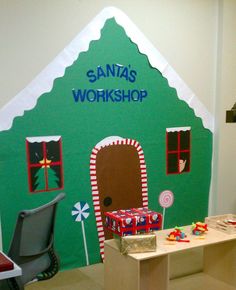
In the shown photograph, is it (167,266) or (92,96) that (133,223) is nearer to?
(167,266)

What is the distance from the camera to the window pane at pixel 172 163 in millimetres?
3747

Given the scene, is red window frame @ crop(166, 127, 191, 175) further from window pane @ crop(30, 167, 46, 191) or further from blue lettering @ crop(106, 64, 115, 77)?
window pane @ crop(30, 167, 46, 191)

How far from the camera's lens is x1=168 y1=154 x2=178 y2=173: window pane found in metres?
3.75

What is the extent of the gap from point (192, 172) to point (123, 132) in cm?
89

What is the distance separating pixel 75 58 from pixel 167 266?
1.73 meters

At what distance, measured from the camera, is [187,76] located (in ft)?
12.4

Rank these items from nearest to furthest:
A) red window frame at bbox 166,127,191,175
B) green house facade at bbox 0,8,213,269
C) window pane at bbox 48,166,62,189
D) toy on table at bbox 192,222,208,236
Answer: toy on table at bbox 192,222,208,236 → green house facade at bbox 0,8,213,269 → window pane at bbox 48,166,62,189 → red window frame at bbox 166,127,191,175

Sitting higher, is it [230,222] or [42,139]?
[42,139]

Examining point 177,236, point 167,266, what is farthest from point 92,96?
point 167,266

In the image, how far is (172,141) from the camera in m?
3.74

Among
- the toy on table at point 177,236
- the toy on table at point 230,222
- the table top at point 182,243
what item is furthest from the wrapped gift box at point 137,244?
the toy on table at point 230,222

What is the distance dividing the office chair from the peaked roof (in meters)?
1.04

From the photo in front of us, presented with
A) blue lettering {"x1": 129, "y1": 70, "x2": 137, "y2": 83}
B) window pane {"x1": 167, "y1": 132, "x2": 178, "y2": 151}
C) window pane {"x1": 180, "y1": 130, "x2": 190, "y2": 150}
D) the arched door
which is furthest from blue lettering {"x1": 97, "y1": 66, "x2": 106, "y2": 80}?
window pane {"x1": 180, "y1": 130, "x2": 190, "y2": 150}

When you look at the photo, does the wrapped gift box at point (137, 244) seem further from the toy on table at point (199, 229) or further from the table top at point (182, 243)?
the toy on table at point (199, 229)
